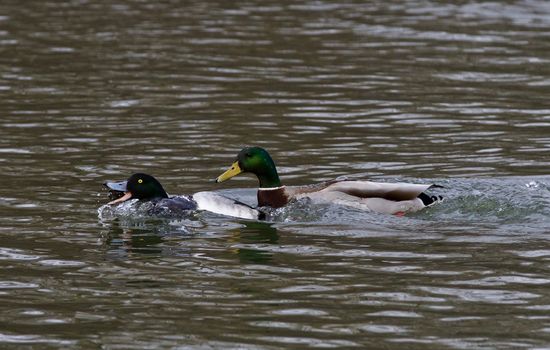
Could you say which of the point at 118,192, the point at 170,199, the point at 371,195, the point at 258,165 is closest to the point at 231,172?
the point at 258,165

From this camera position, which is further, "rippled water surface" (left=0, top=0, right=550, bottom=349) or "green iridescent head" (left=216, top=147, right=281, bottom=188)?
"green iridescent head" (left=216, top=147, right=281, bottom=188)

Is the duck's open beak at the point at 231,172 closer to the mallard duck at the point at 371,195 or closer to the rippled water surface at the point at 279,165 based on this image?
the mallard duck at the point at 371,195

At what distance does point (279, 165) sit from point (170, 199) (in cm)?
245

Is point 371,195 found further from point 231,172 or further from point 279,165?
point 279,165

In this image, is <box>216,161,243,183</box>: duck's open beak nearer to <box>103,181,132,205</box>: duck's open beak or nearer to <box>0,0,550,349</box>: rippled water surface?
<box>0,0,550,349</box>: rippled water surface

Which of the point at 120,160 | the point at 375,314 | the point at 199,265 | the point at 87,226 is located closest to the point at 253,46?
the point at 120,160

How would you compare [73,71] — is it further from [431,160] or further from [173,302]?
[173,302]

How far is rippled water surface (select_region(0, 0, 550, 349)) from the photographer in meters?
8.67

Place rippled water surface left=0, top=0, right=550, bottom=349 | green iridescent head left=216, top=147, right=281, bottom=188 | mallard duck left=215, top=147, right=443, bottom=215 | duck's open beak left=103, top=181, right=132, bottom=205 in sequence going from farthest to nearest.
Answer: green iridescent head left=216, top=147, right=281, bottom=188, duck's open beak left=103, top=181, right=132, bottom=205, mallard duck left=215, top=147, right=443, bottom=215, rippled water surface left=0, top=0, right=550, bottom=349

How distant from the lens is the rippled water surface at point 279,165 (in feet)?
28.5

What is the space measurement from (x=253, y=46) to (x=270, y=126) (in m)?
5.35

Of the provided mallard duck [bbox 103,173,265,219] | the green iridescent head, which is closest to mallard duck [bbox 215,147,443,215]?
the green iridescent head

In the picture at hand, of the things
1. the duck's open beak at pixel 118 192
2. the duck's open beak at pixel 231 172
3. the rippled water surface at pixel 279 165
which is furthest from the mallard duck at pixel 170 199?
the duck's open beak at pixel 231 172

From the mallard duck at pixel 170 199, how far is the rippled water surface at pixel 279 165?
12cm
